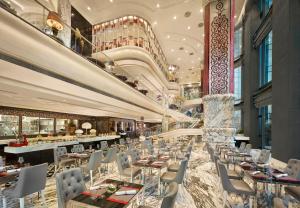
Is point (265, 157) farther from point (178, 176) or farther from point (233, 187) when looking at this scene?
point (178, 176)

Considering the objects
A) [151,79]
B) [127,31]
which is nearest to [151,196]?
[127,31]

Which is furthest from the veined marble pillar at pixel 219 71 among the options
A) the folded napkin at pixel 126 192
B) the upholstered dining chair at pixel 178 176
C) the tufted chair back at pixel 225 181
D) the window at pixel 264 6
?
the folded napkin at pixel 126 192

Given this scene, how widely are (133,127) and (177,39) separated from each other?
10.4 m

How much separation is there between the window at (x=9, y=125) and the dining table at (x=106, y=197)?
7.69 m

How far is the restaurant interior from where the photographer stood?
3332mm

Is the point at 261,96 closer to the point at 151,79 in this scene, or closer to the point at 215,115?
the point at 215,115

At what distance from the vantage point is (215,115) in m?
7.76

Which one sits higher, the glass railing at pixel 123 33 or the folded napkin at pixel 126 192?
the glass railing at pixel 123 33

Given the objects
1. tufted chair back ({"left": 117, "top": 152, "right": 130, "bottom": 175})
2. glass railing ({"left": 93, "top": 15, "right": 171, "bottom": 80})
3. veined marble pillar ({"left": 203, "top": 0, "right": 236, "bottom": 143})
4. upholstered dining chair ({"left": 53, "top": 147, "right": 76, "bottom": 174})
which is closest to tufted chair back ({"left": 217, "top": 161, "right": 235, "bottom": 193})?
tufted chair back ({"left": 117, "top": 152, "right": 130, "bottom": 175})

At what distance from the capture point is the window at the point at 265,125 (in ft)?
29.8

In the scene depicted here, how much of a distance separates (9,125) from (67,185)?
753 cm

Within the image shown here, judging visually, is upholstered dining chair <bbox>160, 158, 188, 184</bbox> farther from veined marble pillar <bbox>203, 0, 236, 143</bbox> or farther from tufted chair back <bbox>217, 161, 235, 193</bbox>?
veined marble pillar <bbox>203, 0, 236, 143</bbox>

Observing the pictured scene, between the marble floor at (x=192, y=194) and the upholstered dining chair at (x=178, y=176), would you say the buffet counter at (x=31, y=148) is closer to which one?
the marble floor at (x=192, y=194)

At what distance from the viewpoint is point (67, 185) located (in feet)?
8.55
